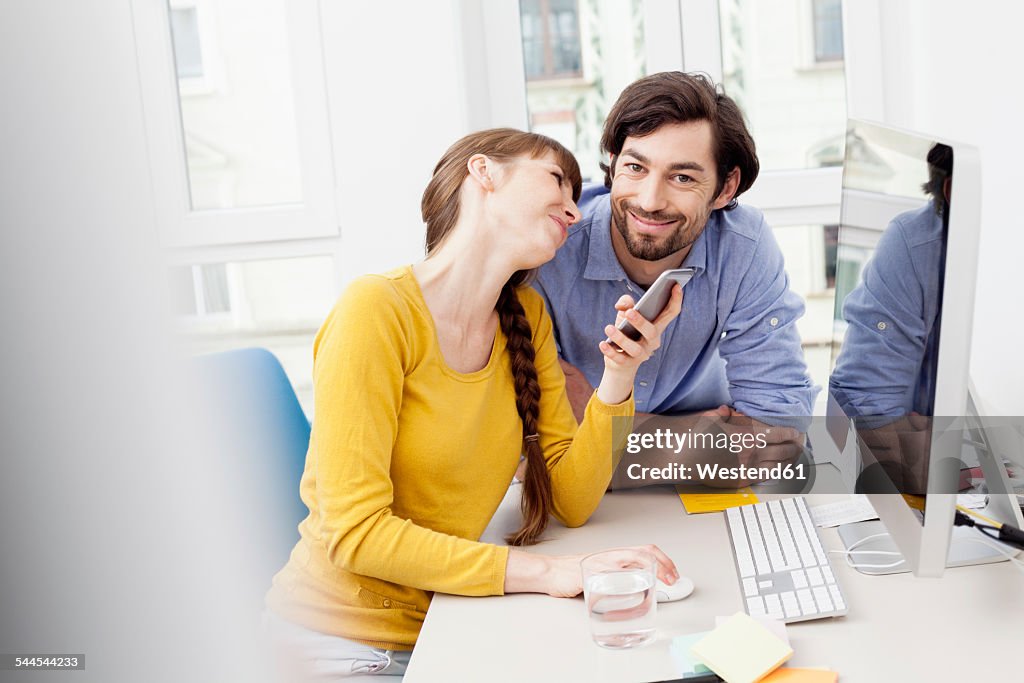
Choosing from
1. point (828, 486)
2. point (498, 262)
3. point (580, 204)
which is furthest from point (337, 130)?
point (828, 486)

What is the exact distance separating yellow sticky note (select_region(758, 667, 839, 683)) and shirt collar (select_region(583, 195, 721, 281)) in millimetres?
901

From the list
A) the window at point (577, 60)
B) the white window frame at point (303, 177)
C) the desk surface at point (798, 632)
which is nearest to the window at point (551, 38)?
the window at point (577, 60)

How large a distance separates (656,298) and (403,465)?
0.41 m

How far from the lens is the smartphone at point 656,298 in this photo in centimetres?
123

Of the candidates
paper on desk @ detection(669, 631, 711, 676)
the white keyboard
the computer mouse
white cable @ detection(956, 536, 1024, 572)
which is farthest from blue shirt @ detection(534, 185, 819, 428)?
paper on desk @ detection(669, 631, 711, 676)

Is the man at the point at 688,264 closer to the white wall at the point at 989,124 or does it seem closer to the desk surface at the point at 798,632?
the white wall at the point at 989,124

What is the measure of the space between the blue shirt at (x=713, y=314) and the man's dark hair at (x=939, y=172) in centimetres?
74

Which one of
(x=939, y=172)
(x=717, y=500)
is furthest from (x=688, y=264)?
(x=939, y=172)

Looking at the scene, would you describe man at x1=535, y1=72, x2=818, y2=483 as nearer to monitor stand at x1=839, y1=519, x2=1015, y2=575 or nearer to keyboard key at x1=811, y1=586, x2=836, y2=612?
monitor stand at x1=839, y1=519, x2=1015, y2=575

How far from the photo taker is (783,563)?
3.55ft

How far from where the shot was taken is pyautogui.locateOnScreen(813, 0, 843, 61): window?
238 cm

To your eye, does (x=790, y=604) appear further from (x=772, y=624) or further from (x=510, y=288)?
(x=510, y=288)

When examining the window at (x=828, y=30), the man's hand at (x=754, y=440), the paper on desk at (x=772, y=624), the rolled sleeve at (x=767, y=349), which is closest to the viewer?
the paper on desk at (x=772, y=624)

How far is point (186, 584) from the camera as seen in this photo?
20 centimetres
